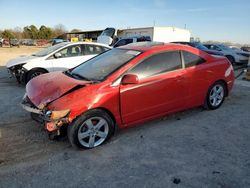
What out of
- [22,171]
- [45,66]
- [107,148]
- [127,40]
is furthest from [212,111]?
[127,40]

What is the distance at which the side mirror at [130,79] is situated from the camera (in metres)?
4.00

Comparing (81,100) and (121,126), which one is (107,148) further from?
(81,100)

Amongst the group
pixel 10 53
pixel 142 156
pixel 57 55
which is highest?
pixel 57 55

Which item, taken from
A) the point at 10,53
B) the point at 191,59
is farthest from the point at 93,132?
the point at 10,53

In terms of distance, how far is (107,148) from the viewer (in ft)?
12.8

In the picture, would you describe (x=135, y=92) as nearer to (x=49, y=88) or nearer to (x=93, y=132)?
(x=93, y=132)

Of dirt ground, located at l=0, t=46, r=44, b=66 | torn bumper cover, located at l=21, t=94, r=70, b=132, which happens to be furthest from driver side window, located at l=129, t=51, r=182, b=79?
dirt ground, located at l=0, t=46, r=44, b=66

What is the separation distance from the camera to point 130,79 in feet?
13.1

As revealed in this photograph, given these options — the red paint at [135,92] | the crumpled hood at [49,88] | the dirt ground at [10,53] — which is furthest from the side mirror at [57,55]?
the dirt ground at [10,53]

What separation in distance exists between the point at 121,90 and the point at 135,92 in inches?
10.5

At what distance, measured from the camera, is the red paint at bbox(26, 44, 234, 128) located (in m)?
3.76

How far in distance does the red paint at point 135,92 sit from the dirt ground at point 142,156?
38cm

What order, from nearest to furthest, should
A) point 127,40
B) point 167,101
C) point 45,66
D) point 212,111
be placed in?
point 167,101 → point 212,111 → point 45,66 → point 127,40

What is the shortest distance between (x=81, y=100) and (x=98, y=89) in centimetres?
33
